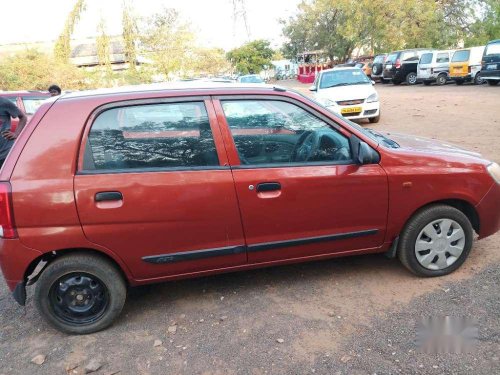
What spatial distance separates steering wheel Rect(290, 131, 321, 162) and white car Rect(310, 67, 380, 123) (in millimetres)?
7475

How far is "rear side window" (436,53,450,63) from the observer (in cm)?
2236

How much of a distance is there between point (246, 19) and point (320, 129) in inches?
486

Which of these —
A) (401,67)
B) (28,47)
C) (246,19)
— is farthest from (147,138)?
(401,67)

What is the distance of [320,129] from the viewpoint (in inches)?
126

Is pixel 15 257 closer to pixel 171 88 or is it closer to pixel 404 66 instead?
pixel 171 88

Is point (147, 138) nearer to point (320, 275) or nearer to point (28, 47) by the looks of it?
point (320, 275)

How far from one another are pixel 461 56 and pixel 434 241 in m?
21.2

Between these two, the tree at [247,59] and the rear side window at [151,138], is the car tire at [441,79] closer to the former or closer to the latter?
the rear side window at [151,138]

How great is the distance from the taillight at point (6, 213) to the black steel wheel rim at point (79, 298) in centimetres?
46

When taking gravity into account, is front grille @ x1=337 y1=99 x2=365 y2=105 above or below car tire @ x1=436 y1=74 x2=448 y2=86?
above

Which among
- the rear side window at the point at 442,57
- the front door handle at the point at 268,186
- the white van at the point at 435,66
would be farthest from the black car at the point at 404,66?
the front door handle at the point at 268,186

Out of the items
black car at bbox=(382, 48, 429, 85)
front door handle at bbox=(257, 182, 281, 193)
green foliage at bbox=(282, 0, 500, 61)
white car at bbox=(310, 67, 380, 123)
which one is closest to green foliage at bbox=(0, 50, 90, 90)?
white car at bbox=(310, 67, 380, 123)

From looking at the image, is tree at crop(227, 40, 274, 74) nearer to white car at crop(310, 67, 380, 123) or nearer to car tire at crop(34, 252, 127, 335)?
white car at crop(310, 67, 380, 123)

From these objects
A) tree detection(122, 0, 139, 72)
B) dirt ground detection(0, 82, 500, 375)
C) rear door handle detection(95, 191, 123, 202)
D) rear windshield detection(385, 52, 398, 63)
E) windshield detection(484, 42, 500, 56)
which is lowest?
dirt ground detection(0, 82, 500, 375)
